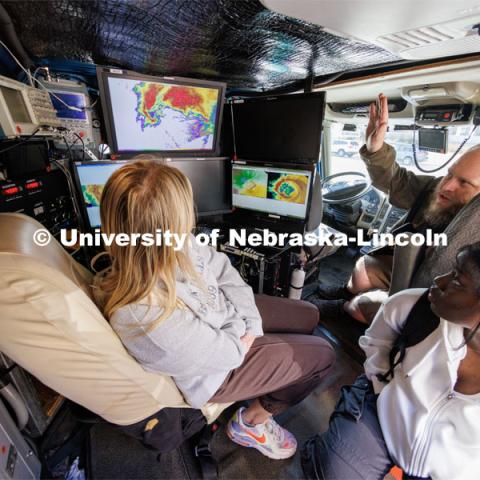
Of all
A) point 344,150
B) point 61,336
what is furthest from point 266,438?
point 344,150

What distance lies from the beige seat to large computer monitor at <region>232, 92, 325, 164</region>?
1.34 m

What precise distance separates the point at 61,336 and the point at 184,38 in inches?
50.7

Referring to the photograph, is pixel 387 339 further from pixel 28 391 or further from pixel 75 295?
pixel 28 391

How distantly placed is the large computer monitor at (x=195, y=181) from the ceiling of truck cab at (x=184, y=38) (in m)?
0.57

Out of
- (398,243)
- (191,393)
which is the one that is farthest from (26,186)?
(398,243)

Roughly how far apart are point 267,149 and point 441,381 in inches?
57.5

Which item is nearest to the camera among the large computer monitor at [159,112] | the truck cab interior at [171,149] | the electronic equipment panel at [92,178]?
the truck cab interior at [171,149]

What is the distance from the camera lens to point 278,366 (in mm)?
1003

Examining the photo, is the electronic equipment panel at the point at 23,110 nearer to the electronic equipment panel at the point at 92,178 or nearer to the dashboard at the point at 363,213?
the electronic equipment panel at the point at 92,178

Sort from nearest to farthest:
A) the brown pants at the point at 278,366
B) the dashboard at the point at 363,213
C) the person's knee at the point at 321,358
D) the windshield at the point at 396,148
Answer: the brown pants at the point at 278,366
the person's knee at the point at 321,358
the windshield at the point at 396,148
the dashboard at the point at 363,213

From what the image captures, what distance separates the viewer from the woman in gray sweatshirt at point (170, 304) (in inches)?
26.8

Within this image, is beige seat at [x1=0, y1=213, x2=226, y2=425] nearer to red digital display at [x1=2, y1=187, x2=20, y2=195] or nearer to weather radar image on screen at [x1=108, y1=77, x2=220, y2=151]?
red digital display at [x1=2, y1=187, x2=20, y2=195]

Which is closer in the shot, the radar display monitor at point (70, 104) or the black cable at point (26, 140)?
the black cable at point (26, 140)

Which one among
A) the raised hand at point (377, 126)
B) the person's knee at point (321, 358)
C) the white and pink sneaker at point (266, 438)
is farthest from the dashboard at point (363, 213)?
the white and pink sneaker at point (266, 438)
